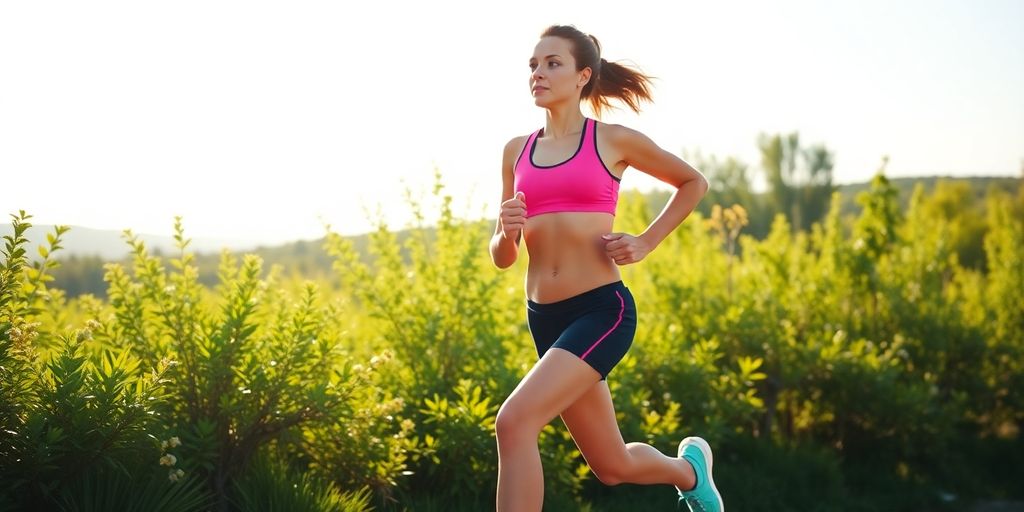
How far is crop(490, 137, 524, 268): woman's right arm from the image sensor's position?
10.7ft

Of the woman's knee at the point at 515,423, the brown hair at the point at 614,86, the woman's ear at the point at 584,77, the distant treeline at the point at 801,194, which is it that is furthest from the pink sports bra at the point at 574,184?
the distant treeline at the point at 801,194

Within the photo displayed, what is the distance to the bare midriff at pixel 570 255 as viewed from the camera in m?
3.35

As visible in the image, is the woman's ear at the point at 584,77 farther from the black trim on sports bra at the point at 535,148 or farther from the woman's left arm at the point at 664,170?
the woman's left arm at the point at 664,170

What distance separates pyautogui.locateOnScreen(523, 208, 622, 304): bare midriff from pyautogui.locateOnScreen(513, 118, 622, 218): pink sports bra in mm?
36

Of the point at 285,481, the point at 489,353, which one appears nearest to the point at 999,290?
the point at 489,353

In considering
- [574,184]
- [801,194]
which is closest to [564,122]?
[574,184]

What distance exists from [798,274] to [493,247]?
5.31m

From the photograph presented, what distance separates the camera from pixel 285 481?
12.2ft

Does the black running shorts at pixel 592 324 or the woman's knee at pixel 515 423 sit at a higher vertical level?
the black running shorts at pixel 592 324

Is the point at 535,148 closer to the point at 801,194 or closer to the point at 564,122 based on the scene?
the point at 564,122

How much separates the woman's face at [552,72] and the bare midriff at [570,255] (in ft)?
1.58

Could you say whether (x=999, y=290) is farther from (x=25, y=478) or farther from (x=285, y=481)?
(x=25, y=478)

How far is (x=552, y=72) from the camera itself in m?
3.47

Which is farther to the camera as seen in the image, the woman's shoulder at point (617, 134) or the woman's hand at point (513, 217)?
the woman's shoulder at point (617, 134)
